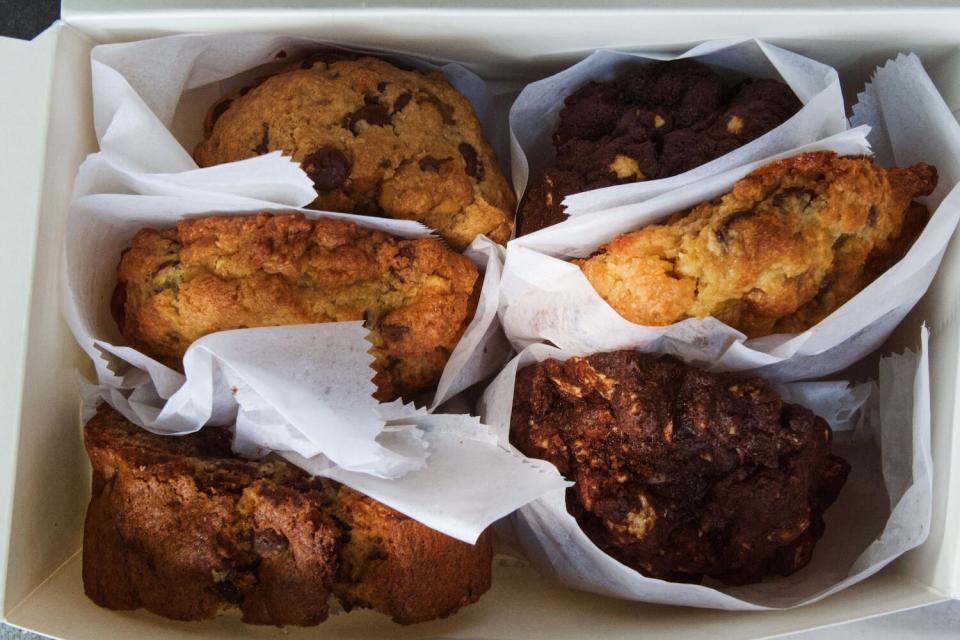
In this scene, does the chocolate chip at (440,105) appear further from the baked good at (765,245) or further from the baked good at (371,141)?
the baked good at (765,245)

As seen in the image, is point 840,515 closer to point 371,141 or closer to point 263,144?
point 371,141

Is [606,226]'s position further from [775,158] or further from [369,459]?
[369,459]

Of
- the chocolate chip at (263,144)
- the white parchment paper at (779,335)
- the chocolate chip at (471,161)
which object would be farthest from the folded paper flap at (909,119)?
the chocolate chip at (263,144)

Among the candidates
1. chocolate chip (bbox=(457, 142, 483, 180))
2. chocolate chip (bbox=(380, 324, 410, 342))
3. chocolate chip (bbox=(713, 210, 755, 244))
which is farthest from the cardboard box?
chocolate chip (bbox=(380, 324, 410, 342))

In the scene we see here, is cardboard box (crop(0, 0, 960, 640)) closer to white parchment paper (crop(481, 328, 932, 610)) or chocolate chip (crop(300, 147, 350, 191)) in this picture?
white parchment paper (crop(481, 328, 932, 610))

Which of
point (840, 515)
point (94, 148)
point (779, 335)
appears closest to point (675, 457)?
point (779, 335)

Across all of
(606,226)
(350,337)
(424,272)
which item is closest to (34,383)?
(350,337)
